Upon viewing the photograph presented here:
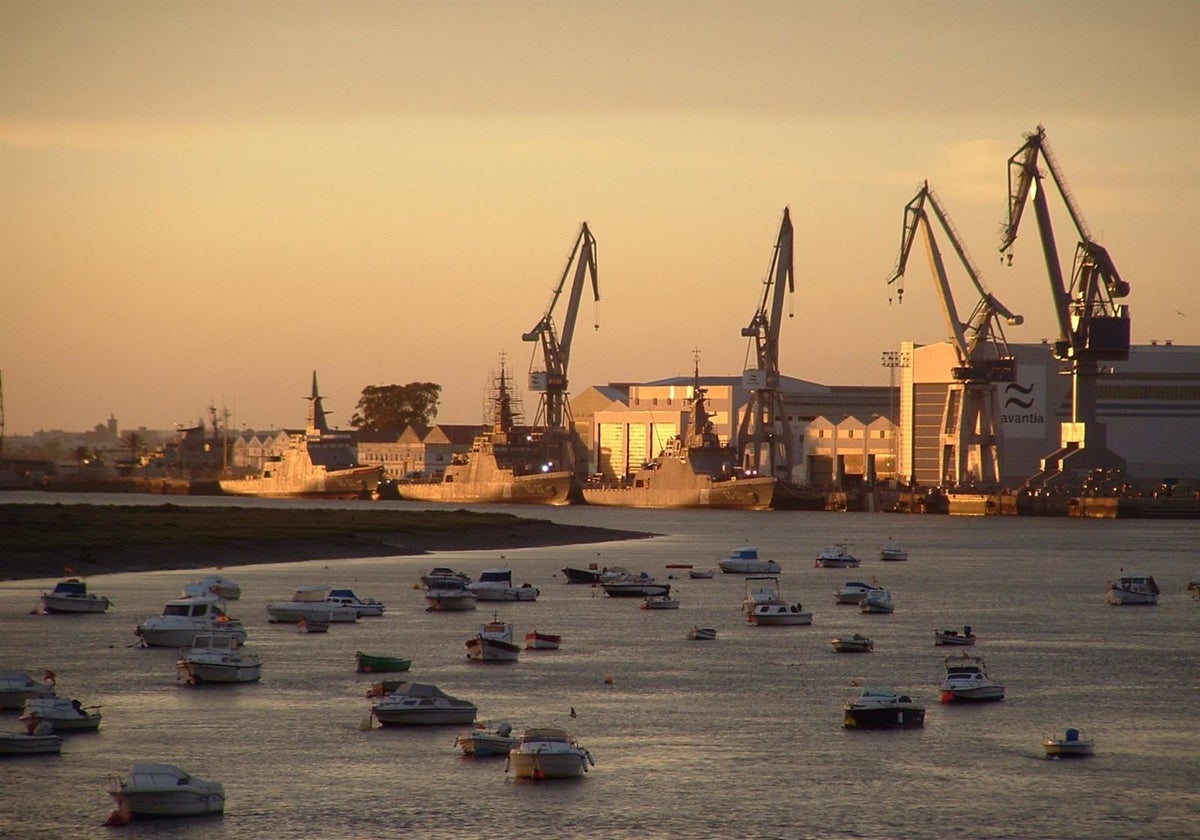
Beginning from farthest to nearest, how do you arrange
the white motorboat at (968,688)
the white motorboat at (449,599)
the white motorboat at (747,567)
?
the white motorboat at (747,567) → the white motorboat at (449,599) → the white motorboat at (968,688)

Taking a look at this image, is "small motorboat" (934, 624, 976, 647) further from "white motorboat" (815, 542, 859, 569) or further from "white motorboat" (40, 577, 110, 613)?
"white motorboat" (815, 542, 859, 569)

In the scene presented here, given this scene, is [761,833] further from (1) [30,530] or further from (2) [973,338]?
(2) [973,338]

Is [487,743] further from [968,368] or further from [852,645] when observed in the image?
[968,368]

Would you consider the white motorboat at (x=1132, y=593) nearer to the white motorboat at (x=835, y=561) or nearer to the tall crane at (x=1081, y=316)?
the white motorboat at (x=835, y=561)

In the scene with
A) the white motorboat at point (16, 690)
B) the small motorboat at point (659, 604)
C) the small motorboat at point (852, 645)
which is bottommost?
the white motorboat at point (16, 690)

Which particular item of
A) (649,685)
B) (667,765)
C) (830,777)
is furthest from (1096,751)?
(649,685)

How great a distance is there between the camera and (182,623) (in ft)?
188

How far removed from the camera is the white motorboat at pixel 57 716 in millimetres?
38875

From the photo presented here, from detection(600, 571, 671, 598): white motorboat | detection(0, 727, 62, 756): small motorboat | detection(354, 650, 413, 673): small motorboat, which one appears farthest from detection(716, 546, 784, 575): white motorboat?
detection(0, 727, 62, 756): small motorboat

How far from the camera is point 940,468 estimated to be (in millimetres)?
191125

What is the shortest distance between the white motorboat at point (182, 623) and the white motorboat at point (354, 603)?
877cm

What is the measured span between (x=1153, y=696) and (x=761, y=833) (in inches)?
811

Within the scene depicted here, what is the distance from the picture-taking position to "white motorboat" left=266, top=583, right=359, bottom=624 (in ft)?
210

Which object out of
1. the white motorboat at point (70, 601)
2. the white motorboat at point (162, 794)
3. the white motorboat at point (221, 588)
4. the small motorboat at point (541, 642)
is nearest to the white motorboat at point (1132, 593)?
the small motorboat at point (541, 642)
